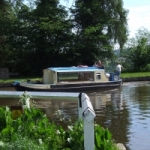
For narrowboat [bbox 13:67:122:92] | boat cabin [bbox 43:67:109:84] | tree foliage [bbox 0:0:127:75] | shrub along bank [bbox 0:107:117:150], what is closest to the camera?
shrub along bank [bbox 0:107:117:150]

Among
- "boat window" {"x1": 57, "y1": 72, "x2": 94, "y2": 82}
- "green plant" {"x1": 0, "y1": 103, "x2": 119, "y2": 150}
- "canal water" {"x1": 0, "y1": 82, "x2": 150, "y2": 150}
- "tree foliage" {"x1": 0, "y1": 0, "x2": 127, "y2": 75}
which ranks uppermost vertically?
"tree foliage" {"x1": 0, "y1": 0, "x2": 127, "y2": 75}

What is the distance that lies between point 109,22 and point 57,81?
15.8 m

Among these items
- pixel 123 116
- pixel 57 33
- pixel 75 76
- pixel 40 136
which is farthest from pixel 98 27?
pixel 40 136

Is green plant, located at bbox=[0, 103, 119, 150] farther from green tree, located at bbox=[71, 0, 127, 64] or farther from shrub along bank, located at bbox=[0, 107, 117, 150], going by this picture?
green tree, located at bbox=[71, 0, 127, 64]

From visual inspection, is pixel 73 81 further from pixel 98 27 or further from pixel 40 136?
pixel 40 136

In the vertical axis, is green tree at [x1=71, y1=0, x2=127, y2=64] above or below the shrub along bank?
above

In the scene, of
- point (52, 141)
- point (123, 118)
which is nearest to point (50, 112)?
point (123, 118)

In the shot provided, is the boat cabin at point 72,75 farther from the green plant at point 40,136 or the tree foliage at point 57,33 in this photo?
the green plant at point 40,136

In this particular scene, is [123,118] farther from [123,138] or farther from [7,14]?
[7,14]

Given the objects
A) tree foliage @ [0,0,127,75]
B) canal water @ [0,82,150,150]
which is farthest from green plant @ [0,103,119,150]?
tree foliage @ [0,0,127,75]

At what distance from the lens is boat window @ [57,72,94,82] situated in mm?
21484

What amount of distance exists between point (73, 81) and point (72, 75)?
367mm

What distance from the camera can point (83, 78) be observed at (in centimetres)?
2236

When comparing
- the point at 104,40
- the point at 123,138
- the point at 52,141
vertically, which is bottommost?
the point at 123,138
